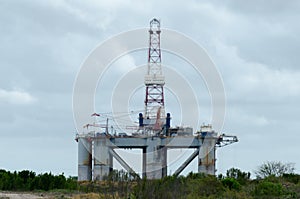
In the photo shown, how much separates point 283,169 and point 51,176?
23571 mm

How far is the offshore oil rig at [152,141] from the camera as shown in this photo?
73500mm

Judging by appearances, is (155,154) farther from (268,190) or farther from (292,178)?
(268,190)

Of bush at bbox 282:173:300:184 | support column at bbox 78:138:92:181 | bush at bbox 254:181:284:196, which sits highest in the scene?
support column at bbox 78:138:92:181

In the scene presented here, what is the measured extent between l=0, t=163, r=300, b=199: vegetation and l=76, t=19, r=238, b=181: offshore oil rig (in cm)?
956

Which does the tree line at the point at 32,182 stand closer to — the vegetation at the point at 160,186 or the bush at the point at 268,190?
the vegetation at the point at 160,186

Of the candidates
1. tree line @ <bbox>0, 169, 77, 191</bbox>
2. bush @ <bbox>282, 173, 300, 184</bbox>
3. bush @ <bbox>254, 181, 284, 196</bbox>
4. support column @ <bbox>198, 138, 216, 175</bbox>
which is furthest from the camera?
support column @ <bbox>198, 138, 216, 175</bbox>

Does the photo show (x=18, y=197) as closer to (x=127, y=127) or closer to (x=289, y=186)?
(x=289, y=186)

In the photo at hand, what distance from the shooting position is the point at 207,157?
243 feet

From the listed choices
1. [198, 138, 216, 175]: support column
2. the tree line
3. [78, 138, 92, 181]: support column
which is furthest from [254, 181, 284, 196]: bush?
[78, 138, 92, 181]: support column

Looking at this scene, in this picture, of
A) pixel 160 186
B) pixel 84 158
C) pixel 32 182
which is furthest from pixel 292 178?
pixel 160 186

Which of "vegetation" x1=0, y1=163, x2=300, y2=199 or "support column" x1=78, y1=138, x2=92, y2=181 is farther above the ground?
"support column" x1=78, y1=138, x2=92, y2=181

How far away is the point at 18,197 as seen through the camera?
44.1 m

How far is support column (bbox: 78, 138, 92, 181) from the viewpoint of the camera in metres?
76.4

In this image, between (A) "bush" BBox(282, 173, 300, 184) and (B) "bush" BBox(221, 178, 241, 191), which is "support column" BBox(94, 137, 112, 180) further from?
(B) "bush" BBox(221, 178, 241, 191)
